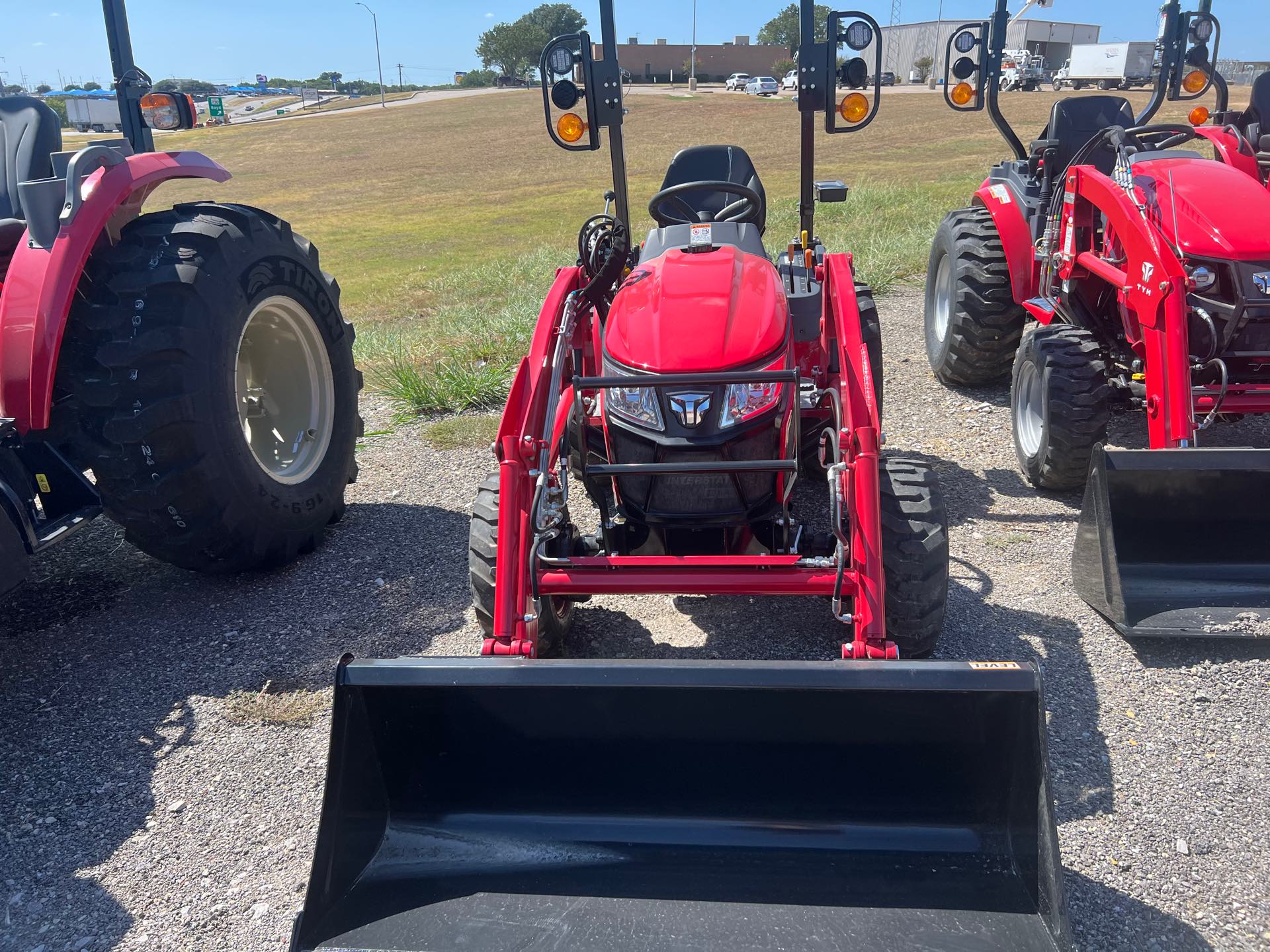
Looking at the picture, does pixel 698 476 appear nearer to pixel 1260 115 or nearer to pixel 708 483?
pixel 708 483

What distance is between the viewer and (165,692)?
3.31m

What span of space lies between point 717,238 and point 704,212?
64cm

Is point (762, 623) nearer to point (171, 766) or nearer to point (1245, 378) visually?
point (171, 766)

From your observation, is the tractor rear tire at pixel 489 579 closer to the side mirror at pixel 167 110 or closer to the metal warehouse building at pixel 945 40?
the side mirror at pixel 167 110

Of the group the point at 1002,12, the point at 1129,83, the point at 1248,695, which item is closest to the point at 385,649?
the point at 1248,695

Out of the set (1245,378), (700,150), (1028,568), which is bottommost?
(1028,568)

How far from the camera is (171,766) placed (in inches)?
117

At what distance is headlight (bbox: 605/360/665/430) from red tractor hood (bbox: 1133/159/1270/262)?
2.46 meters

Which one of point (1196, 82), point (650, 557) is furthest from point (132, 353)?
point (1196, 82)

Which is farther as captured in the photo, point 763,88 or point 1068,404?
point 763,88

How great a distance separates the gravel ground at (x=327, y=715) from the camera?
95.6 inches

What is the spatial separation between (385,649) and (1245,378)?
359 centimetres

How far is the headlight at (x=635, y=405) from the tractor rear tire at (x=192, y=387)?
1.36m

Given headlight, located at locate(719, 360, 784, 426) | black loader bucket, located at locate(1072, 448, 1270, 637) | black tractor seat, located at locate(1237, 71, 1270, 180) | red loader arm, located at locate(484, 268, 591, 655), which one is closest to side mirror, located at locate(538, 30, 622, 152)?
red loader arm, located at locate(484, 268, 591, 655)
